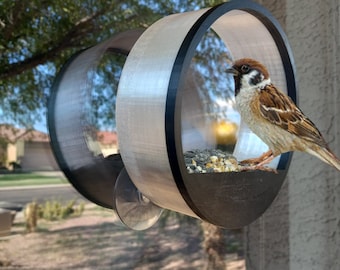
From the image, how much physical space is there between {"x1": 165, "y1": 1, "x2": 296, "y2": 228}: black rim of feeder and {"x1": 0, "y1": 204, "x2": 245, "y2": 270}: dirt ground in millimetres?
597

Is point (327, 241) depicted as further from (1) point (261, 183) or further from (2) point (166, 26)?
(2) point (166, 26)

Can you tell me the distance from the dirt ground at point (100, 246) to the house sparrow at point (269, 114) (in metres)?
0.64

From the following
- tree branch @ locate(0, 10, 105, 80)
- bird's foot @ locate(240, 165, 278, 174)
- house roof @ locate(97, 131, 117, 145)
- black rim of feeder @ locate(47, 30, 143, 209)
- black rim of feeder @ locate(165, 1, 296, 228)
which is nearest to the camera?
black rim of feeder @ locate(165, 1, 296, 228)

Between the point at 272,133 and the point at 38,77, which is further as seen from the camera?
the point at 38,77

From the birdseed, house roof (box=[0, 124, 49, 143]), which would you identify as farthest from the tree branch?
the birdseed

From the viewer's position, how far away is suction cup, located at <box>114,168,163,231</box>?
77cm

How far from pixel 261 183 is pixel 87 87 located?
44cm

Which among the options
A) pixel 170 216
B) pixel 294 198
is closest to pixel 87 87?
pixel 170 216

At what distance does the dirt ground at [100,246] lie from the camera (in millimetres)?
1139

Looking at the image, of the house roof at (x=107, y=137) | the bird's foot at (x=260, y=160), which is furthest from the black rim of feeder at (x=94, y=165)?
the bird's foot at (x=260, y=160)

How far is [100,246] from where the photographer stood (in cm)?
129

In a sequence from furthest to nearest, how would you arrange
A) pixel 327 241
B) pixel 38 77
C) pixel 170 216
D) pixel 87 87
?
pixel 170 216
pixel 327 241
pixel 38 77
pixel 87 87

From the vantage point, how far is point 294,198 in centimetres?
128

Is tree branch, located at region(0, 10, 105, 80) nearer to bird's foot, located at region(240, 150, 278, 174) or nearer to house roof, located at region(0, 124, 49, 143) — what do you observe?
house roof, located at region(0, 124, 49, 143)
